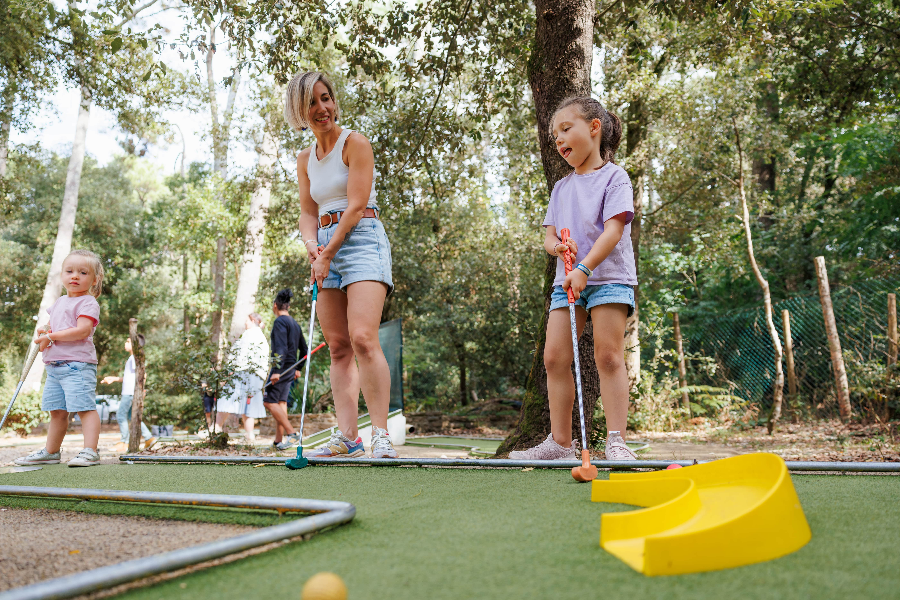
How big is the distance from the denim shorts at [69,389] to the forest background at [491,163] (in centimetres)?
247

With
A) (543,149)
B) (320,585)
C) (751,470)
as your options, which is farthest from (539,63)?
(320,585)

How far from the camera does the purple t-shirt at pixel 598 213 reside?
3.10 metres

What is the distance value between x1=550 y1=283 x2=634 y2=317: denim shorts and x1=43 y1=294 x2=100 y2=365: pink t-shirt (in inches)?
120

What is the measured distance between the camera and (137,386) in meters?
6.27

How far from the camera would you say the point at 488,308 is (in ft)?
41.8

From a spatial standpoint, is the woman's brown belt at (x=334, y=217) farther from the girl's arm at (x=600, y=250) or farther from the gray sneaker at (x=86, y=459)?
the gray sneaker at (x=86, y=459)

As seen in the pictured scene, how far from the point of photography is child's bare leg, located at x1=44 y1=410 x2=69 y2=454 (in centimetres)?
445

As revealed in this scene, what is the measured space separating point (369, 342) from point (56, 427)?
255cm

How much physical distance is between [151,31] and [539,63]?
323 cm

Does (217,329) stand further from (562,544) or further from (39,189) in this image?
(562,544)

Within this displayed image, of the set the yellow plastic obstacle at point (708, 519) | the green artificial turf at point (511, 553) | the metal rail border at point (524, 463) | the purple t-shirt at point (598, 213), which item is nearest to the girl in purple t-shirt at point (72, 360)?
the metal rail border at point (524, 463)

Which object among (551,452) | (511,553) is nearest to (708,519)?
(511,553)

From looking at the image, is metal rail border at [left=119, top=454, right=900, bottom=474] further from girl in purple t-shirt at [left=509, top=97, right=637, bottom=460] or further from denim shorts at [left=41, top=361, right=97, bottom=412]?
denim shorts at [left=41, top=361, right=97, bottom=412]

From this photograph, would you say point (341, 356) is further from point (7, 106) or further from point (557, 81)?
point (7, 106)
